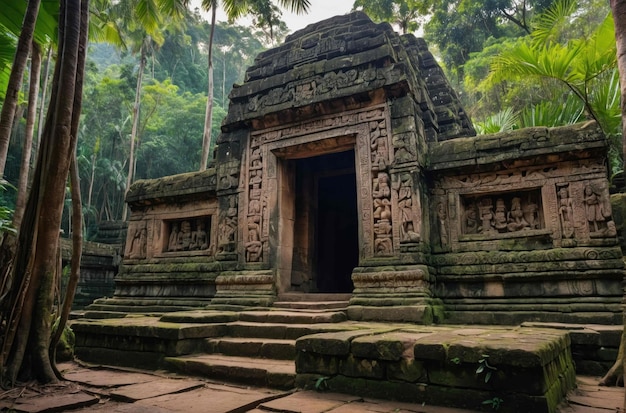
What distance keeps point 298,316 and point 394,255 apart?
1.82 metres

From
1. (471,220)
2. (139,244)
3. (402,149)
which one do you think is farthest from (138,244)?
(471,220)

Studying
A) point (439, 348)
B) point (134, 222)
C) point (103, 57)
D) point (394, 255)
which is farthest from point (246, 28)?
point (439, 348)

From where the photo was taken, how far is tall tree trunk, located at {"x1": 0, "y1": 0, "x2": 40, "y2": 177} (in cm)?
553

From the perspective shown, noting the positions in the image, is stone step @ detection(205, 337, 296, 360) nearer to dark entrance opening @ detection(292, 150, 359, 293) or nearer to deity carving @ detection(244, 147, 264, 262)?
deity carving @ detection(244, 147, 264, 262)

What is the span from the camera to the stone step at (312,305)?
21.3ft

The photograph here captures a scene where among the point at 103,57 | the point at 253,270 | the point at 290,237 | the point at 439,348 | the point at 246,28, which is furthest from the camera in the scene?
the point at 103,57

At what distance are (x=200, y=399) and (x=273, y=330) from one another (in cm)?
200

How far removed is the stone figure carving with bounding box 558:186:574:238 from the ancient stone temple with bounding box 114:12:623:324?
0.06 feet

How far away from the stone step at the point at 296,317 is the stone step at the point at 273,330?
6.4 inches

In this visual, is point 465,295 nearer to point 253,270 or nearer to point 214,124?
point 253,270

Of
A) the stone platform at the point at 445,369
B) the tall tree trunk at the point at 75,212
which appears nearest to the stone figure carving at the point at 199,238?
the tall tree trunk at the point at 75,212

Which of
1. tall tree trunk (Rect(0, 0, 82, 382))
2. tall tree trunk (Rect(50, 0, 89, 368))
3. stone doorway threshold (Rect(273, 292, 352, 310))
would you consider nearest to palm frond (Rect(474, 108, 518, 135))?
stone doorway threshold (Rect(273, 292, 352, 310))

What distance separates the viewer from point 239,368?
4348 mm

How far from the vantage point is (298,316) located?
19.0 ft
